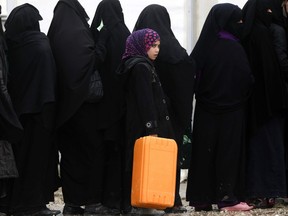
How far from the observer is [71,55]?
6.98 metres

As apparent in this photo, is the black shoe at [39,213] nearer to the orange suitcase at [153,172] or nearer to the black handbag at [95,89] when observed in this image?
the orange suitcase at [153,172]

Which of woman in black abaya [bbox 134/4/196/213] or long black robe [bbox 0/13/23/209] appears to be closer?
long black robe [bbox 0/13/23/209]

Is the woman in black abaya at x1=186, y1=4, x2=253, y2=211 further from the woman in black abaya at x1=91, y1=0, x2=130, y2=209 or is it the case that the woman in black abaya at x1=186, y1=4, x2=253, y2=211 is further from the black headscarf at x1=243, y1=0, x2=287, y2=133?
the woman in black abaya at x1=91, y1=0, x2=130, y2=209

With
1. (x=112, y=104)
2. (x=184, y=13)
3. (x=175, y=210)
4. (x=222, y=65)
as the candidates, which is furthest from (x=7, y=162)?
(x=184, y=13)

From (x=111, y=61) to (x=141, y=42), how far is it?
439mm

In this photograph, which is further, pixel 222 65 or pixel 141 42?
pixel 222 65

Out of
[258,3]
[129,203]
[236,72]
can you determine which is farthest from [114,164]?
[258,3]

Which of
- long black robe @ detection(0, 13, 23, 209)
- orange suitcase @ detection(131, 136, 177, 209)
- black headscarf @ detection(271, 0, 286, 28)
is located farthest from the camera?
black headscarf @ detection(271, 0, 286, 28)

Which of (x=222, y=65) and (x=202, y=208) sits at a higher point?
(x=222, y=65)

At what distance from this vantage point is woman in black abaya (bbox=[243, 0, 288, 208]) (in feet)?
24.3

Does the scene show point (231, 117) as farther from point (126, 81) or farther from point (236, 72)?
point (126, 81)

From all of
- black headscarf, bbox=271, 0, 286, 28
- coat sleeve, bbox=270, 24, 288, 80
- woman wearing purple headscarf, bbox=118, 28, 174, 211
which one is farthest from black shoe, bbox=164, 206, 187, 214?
black headscarf, bbox=271, 0, 286, 28

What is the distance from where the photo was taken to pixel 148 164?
6.32m

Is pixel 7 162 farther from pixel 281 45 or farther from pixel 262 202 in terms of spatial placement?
pixel 281 45
